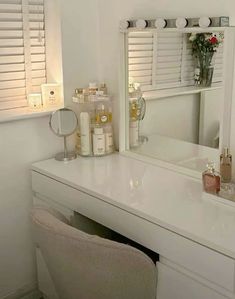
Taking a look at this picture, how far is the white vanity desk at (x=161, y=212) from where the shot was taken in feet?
3.67

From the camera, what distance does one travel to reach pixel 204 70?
1.48m

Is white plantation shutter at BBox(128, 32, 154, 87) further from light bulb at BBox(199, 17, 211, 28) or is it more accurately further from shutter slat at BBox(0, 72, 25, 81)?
shutter slat at BBox(0, 72, 25, 81)

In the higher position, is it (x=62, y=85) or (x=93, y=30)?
(x=93, y=30)

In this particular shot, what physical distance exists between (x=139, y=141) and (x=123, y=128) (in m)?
0.10

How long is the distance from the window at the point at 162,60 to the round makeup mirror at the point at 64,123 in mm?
314

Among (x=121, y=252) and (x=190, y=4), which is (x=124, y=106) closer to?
(x=190, y=4)

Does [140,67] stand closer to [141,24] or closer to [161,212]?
[141,24]

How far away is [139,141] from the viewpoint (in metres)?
1.81

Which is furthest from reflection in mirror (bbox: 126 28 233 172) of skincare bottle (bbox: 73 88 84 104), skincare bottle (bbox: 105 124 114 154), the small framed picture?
the small framed picture

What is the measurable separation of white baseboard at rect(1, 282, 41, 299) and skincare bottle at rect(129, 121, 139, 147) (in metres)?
0.80

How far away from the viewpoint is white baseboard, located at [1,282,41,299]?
1842 mm

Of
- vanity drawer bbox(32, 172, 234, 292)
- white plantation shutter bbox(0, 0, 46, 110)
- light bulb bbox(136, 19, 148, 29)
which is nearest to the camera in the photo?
vanity drawer bbox(32, 172, 234, 292)

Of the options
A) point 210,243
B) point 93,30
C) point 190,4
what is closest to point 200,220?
point 210,243

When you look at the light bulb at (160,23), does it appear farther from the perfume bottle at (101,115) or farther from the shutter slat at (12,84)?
the shutter slat at (12,84)
